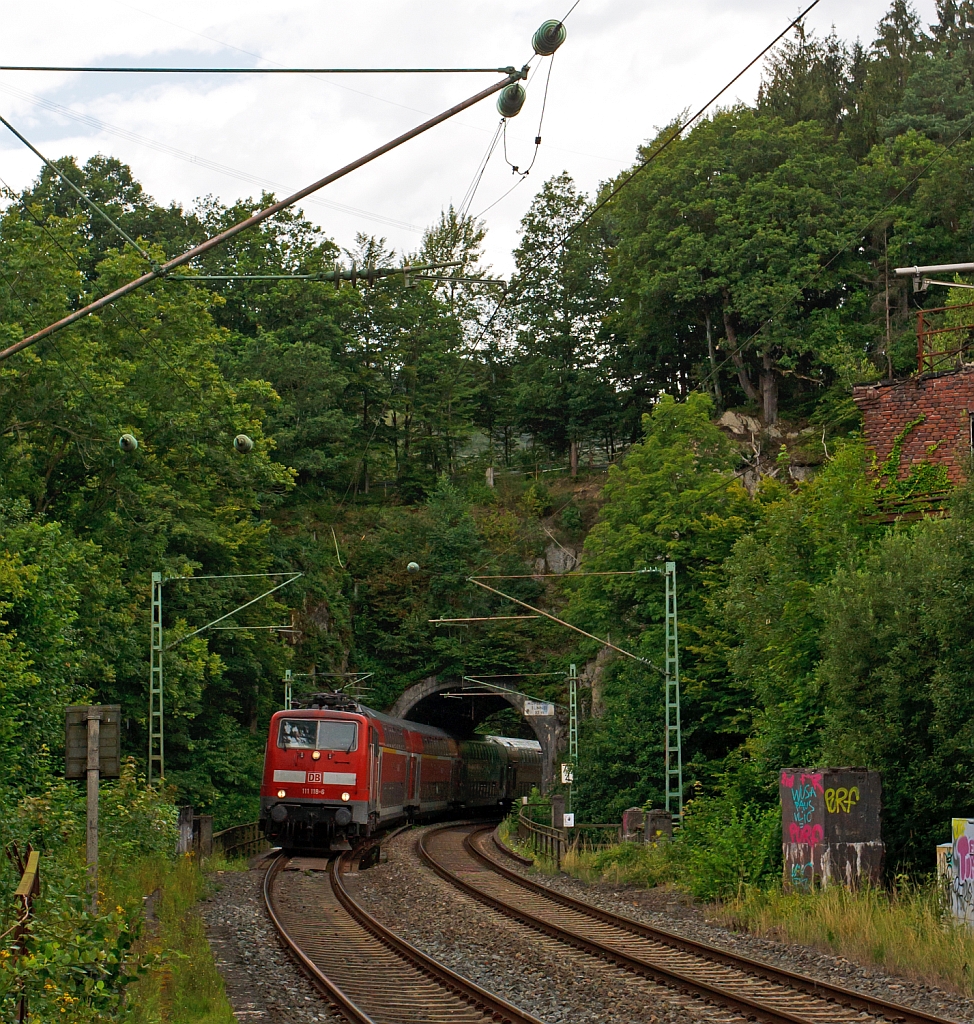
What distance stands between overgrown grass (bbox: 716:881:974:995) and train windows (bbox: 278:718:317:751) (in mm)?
13322

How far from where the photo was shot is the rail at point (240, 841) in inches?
1059

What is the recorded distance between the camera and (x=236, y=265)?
53.2 meters

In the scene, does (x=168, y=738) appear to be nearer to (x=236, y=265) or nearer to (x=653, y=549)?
(x=653, y=549)

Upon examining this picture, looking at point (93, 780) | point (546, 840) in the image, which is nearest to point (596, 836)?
point (546, 840)

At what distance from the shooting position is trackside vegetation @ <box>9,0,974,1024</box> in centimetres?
1703

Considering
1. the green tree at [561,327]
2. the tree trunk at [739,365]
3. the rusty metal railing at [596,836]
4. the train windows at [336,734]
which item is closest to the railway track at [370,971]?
the rusty metal railing at [596,836]

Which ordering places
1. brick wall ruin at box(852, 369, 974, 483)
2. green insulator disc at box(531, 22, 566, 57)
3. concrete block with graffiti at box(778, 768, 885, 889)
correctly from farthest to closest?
brick wall ruin at box(852, 369, 974, 483)
concrete block with graffiti at box(778, 768, 885, 889)
green insulator disc at box(531, 22, 566, 57)

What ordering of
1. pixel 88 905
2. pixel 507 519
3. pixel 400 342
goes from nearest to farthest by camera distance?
1. pixel 88 905
2. pixel 507 519
3. pixel 400 342

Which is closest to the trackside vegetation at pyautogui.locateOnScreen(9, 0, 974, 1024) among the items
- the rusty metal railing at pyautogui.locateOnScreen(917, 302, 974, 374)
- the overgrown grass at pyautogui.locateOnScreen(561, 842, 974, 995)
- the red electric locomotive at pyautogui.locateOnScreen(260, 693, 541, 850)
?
the overgrown grass at pyautogui.locateOnScreen(561, 842, 974, 995)

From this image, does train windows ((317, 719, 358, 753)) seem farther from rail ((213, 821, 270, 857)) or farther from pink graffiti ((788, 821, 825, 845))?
pink graffiti ((788, 821, 825, 845))

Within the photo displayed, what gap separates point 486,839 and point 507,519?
1836 centimetres

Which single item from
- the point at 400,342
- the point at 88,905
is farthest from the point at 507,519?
the point at 88,905

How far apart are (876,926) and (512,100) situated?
380 inches

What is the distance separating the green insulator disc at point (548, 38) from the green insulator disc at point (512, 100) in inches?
17.6
